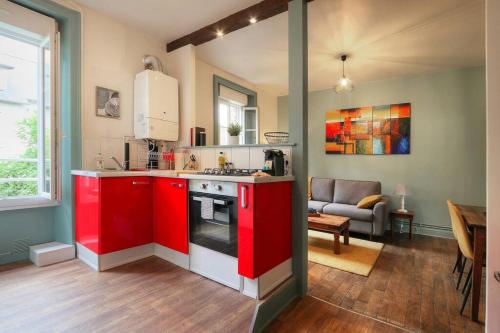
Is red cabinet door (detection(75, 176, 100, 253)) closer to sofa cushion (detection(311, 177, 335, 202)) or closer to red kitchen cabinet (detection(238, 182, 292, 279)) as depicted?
red kitchen cabinet (detection(238, 182, 292, 279))

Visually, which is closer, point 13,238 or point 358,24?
point 13,238

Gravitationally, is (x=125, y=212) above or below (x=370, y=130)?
below

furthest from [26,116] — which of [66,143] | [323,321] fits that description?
[323,321]

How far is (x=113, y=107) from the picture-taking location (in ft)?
9.31

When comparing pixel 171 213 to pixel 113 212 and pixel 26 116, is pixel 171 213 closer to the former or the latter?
pixel 113 212

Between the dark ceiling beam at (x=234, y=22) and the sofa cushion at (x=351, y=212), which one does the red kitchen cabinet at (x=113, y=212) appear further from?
the sofa cushion at (x=351, y=212)

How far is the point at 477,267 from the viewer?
68.0 inches

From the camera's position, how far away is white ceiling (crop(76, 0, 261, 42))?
249 cm

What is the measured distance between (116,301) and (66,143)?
179 cm

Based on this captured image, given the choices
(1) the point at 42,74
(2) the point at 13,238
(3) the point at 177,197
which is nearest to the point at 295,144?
(3) the point at 177,197

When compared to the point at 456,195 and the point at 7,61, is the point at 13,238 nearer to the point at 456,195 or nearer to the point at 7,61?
the point at 7,61

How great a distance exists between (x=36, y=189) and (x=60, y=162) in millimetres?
435

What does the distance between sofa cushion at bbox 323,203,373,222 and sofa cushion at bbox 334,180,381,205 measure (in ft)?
1.18

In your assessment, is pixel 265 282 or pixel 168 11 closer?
pixel 265 282
